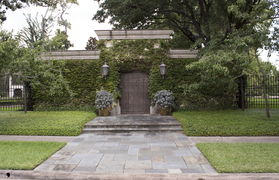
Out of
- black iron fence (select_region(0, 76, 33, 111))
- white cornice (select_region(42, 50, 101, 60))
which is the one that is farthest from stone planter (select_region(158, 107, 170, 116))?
black iron fence (select_region(0, 76, 33, 111))

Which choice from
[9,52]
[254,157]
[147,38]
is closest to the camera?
[254,157]

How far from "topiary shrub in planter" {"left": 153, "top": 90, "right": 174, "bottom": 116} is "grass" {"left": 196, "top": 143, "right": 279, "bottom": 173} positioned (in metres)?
4.04

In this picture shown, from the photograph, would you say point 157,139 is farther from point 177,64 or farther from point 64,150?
point 177,64

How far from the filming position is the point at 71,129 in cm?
580

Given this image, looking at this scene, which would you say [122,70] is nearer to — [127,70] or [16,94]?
[127,70]

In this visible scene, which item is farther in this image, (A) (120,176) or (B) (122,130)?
(B) (122,130)

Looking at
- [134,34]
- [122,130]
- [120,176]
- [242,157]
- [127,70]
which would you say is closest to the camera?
[120,176]

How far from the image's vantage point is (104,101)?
845 centimetres

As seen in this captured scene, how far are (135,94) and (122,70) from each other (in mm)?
Result: 1517

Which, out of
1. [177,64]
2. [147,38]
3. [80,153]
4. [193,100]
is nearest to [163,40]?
[147,38]

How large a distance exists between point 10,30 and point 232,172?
740 centimetres

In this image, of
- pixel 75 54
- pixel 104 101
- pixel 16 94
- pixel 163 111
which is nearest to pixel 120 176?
pixel 104 101

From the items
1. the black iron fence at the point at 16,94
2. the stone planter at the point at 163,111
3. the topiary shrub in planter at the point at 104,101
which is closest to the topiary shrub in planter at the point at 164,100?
the stone planter at the point at 163,111

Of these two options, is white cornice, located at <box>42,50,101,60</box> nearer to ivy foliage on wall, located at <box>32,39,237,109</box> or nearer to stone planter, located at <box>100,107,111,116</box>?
ivy foliage on wall, located at <box>32,39,237,109</box>
